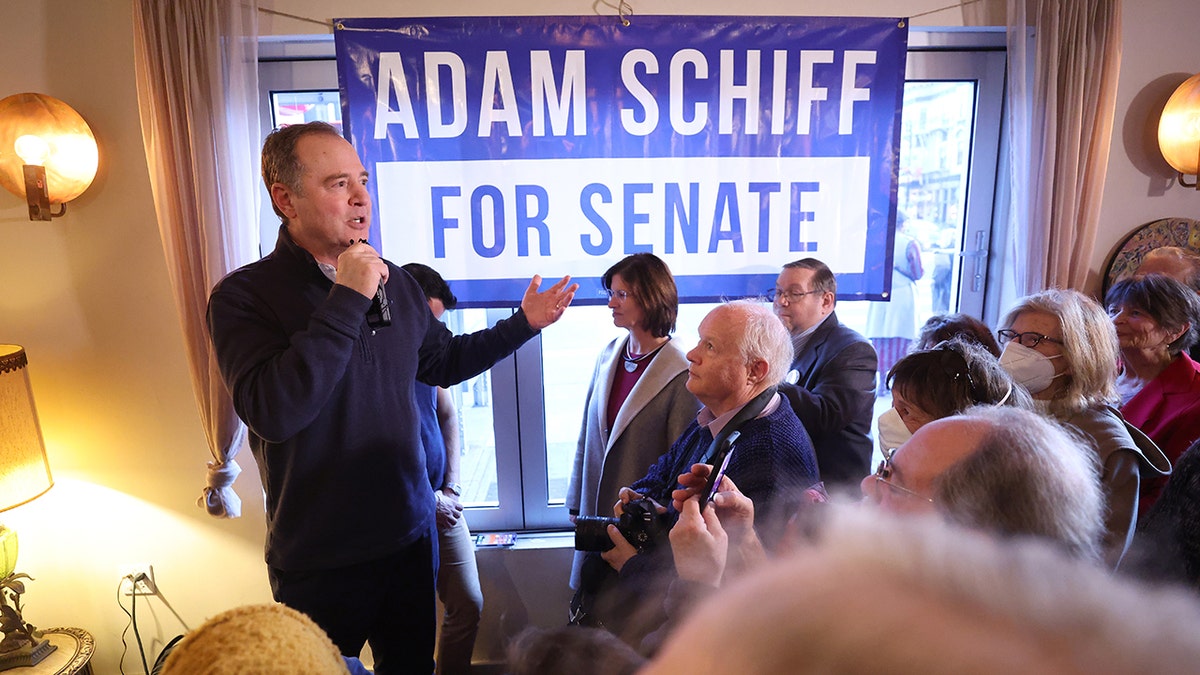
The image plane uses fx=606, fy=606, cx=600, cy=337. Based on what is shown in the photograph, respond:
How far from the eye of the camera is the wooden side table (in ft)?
6.84

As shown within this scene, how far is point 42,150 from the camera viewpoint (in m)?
2.07

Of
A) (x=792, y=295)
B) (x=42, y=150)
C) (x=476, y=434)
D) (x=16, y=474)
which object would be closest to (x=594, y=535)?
(x=792, y=295)

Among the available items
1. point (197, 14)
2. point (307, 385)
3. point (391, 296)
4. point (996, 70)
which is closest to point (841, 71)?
point (996, 70)

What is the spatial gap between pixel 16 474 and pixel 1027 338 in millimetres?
3171

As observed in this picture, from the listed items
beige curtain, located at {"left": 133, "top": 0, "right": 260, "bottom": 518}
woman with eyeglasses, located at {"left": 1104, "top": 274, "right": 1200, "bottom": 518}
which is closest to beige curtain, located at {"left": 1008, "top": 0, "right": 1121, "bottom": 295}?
woman with eyeglasses, located at {"left": 1104, "top": 274, "right": 1200, "bottom": 518}

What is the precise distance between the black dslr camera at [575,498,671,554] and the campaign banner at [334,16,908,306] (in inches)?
44.9

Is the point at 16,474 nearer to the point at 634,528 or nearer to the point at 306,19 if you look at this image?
the point at 306,19

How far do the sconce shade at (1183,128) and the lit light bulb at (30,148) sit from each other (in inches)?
163

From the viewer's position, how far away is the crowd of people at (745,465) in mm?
340

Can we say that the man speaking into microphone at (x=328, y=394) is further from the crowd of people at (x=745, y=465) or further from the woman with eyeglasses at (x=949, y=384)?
the woman with eyeglasses at (x=949, y=384)

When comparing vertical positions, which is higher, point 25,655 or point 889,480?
point 889,480

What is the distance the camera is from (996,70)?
2.53 meters

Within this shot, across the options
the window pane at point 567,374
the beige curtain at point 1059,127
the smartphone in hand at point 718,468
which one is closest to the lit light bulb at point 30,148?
the window pane at point 567,374

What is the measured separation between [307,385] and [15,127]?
5.95 ft
